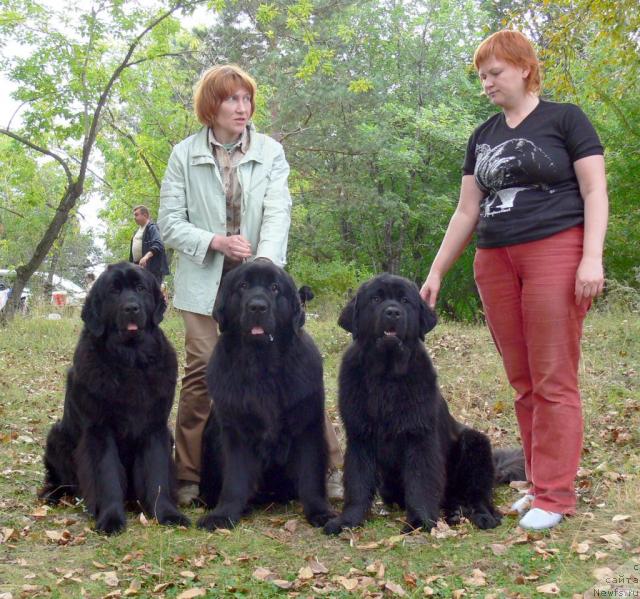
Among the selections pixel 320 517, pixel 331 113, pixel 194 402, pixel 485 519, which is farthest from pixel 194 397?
pixel 331 113

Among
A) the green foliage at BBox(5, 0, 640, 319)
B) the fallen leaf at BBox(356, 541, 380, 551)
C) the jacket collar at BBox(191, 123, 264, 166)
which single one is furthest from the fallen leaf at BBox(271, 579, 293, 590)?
the green foliage at BBox(5, 0, 640, 319)

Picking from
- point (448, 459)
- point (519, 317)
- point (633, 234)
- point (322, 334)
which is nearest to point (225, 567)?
point (448, 459)

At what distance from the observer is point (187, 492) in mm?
4930

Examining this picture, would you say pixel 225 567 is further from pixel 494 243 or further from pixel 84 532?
pixel 494 243

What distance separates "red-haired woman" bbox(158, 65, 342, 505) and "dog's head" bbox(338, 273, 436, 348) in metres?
0.65

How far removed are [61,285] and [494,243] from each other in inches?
1483

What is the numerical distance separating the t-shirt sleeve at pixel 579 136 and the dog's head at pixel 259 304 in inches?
65.3

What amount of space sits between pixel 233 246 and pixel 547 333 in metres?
1.88

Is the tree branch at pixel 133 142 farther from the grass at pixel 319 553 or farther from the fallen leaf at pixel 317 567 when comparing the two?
the fallen leaf at pixel 317 567

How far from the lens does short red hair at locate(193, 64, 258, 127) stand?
4562 mm

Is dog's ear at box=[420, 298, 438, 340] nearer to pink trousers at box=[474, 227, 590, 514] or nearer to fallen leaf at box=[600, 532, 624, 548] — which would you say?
pink trousers at box=[474, 227, 590, 514]

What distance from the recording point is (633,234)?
48.1 ft

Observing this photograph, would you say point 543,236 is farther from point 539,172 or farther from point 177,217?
point 177,217

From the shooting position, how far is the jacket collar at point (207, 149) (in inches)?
185
